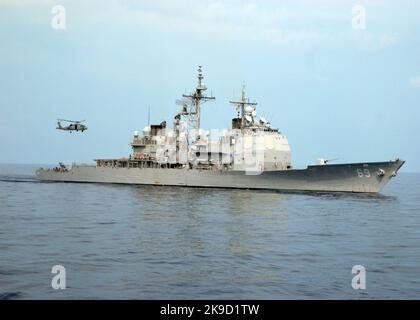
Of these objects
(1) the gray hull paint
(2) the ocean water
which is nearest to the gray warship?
(1) the gray hull paint

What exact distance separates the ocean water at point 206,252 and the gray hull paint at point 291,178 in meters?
10.5

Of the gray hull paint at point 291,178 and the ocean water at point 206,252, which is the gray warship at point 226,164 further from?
the ocean water at point 206,252

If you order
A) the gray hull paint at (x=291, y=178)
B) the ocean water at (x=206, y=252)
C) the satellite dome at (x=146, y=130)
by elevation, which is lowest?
the ocean water at (x=206, y=252)

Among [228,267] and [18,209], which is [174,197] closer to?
[18,209]

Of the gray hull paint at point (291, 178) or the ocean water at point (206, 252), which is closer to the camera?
the ocean water at point (206, 252)

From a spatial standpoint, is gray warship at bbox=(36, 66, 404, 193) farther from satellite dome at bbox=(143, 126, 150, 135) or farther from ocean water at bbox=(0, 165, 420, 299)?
ocean water at bbox=(0, 165, 420, 299)

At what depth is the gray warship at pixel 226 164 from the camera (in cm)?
4003

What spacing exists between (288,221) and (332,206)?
8.01 m

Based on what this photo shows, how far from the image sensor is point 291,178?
41.3 meters

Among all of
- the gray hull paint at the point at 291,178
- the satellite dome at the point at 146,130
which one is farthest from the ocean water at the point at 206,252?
the satellite dome at the point at 146,130

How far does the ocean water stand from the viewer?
37.8ft

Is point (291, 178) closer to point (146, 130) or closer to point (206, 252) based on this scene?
point (146, 130)

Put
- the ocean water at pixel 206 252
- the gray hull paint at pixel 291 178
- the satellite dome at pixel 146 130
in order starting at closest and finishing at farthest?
the ocean water at pixel 206 252, the gray hull paint at pixel 291 178, the satellite dome at pixel 146 130

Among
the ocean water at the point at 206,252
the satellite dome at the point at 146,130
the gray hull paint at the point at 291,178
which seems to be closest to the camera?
the ocean water at the point at 206,252
